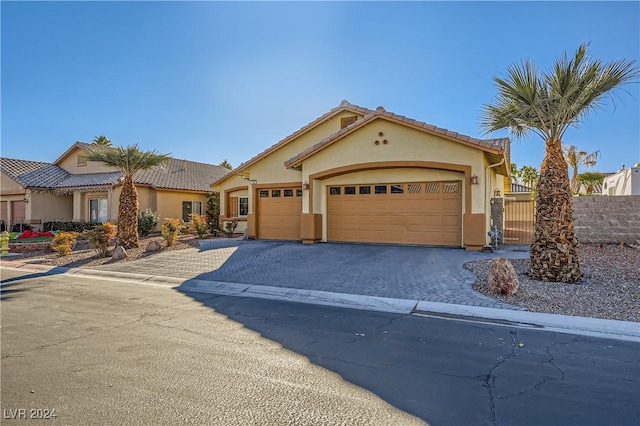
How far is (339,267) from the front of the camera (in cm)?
1210

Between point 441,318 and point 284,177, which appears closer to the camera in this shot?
point 441,318

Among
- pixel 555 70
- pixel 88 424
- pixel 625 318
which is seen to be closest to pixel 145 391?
pixel 88 424

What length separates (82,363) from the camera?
491 centimetres

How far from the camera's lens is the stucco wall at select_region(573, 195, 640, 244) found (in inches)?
575

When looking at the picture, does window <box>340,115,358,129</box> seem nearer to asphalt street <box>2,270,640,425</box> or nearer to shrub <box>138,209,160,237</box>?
shrub <box>138,209,160,237</box>

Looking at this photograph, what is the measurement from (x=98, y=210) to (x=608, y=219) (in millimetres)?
29430

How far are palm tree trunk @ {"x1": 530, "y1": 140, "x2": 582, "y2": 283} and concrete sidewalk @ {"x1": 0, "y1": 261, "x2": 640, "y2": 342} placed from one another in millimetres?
2780

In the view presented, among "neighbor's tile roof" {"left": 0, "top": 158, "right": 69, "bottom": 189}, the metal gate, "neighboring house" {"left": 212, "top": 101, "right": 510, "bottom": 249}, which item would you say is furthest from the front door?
the metal gate

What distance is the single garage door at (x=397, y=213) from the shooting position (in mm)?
15094

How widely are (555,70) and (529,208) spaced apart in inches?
376

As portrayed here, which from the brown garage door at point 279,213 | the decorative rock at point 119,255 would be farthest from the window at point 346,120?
the decorative rock at point 119,255

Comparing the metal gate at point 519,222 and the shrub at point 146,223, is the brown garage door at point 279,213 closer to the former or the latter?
the shrub at point 146,223

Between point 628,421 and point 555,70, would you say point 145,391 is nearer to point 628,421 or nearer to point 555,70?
point 628,421

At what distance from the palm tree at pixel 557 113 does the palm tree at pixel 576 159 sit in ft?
86.1
